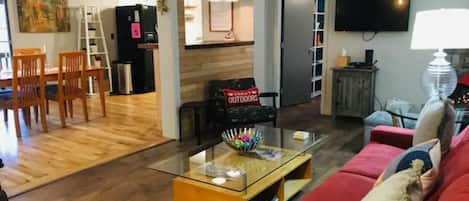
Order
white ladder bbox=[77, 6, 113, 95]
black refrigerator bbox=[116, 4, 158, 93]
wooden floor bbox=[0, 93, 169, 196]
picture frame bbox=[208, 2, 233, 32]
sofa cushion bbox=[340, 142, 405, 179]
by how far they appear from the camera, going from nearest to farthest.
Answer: sofa cushion bbox=[340, 142, 405, 179]
wooden floor bbox=[0, 93, 169, 196]
white ladder bbox=[77, 6, 113, 95]
black refrigerator bbox=[116, 4, 158, 93]
picture frame bbox=[208, 2, 233, 32]

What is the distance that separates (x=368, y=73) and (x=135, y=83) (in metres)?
4.63

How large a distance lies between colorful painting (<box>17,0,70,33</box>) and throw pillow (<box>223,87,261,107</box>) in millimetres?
4236

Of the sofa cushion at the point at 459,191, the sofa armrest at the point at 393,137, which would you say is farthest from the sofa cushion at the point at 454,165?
the sofa armrest at the point at 393,137

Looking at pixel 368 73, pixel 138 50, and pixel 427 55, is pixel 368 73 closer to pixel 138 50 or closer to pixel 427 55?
pixel 427 55

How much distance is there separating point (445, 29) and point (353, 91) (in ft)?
7.43

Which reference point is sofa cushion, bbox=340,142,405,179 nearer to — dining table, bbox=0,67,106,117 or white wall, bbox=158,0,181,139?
white wall, bbox=158,0,181,139

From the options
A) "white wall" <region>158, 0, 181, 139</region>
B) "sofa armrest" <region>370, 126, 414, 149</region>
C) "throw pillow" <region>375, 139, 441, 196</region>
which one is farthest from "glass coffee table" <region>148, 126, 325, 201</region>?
"white wall" <region>158, 0, 181, 139</region>

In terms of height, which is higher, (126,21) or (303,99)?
(126,21)

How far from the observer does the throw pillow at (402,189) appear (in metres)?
1.25

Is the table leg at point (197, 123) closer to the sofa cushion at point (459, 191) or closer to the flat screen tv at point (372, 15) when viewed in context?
the flat screen tv at point (372, 15)

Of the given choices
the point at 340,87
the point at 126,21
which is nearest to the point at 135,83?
the point at 126,21

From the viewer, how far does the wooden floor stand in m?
3.58

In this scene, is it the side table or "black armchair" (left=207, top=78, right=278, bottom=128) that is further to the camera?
the side table

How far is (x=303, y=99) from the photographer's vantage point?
6.78 metres
